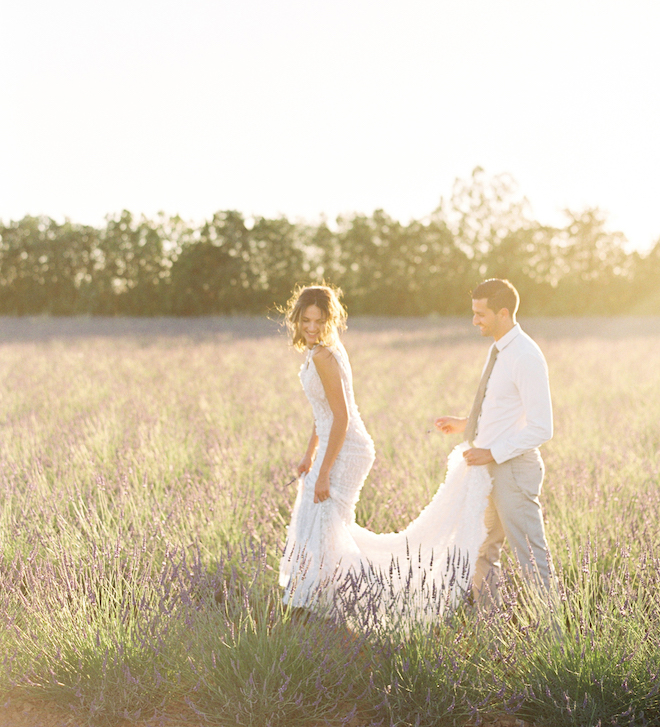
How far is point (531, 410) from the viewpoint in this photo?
2660 mm

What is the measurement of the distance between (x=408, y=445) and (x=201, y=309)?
44.8 m

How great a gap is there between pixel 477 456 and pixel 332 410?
2.25ft

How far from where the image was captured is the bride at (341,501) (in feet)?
9.18

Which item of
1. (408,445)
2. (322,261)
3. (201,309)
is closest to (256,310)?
(201,309)

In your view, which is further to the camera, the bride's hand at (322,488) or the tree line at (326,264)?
the tree line at (326,264)

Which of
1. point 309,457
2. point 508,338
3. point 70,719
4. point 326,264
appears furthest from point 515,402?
point 326,264

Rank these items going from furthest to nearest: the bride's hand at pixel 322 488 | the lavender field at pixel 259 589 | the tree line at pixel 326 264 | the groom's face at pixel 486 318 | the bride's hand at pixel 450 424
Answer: the tree line at pixel 326 264
the bride's hand at pixel 450 424
the bride's hand at pixel 322 488
the groom's face at pixel 486 318
the lavender field at pixel 259 589

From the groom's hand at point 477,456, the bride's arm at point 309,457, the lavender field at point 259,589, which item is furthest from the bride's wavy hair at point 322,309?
the lavender field at point 259,589

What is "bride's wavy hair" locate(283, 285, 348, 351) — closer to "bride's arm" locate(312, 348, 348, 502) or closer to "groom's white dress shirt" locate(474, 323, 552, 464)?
"bride's arm" locate(312, 348, 348, 502)

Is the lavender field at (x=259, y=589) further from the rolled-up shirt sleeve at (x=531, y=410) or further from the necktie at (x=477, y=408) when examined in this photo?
the necktie at (x=477, y=408)

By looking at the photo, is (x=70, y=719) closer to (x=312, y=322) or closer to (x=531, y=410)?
(x=312, y=322)

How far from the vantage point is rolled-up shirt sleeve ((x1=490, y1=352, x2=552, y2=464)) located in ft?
8.65

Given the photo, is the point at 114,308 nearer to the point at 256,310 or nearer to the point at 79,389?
the point at 256,310

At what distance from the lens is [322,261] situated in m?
51.3
